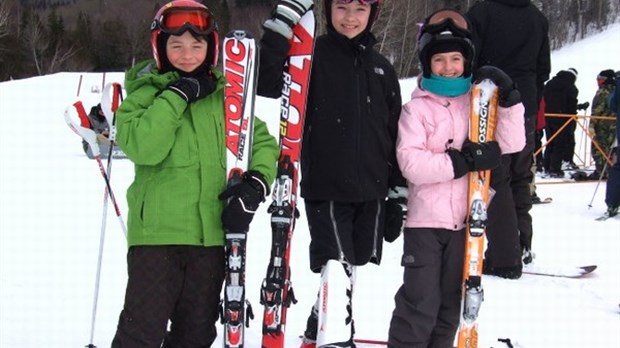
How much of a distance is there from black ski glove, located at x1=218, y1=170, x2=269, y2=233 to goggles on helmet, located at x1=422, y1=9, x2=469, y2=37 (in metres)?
1.24

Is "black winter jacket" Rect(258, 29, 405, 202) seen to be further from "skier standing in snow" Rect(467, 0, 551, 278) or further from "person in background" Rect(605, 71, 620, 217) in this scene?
"person in background" Rect(605, 71, 620, 217)

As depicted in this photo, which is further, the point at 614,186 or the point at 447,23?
the point at 614,186

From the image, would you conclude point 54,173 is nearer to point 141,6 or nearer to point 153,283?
point 153,283

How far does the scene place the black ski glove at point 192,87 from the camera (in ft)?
8.52

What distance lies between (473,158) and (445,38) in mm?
617

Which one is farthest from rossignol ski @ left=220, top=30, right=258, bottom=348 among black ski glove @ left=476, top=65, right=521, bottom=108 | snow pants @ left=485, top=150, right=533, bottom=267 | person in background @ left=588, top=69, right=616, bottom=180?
person in background @ left=588, top=69, right=616, bottom=180

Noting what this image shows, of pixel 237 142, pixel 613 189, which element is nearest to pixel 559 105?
pixel 613 189

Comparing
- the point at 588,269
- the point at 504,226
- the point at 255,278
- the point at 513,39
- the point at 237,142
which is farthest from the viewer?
the point at 588,269

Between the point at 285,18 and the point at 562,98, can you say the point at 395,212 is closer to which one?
the point at 285,18

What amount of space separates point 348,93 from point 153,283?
1.28 m

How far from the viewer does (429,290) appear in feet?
9.89

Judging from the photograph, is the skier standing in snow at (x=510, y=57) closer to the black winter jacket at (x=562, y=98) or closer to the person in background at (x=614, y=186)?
the person in background at (x=614, y=186)

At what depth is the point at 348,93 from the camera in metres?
3.03

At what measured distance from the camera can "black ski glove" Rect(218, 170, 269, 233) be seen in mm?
2652
